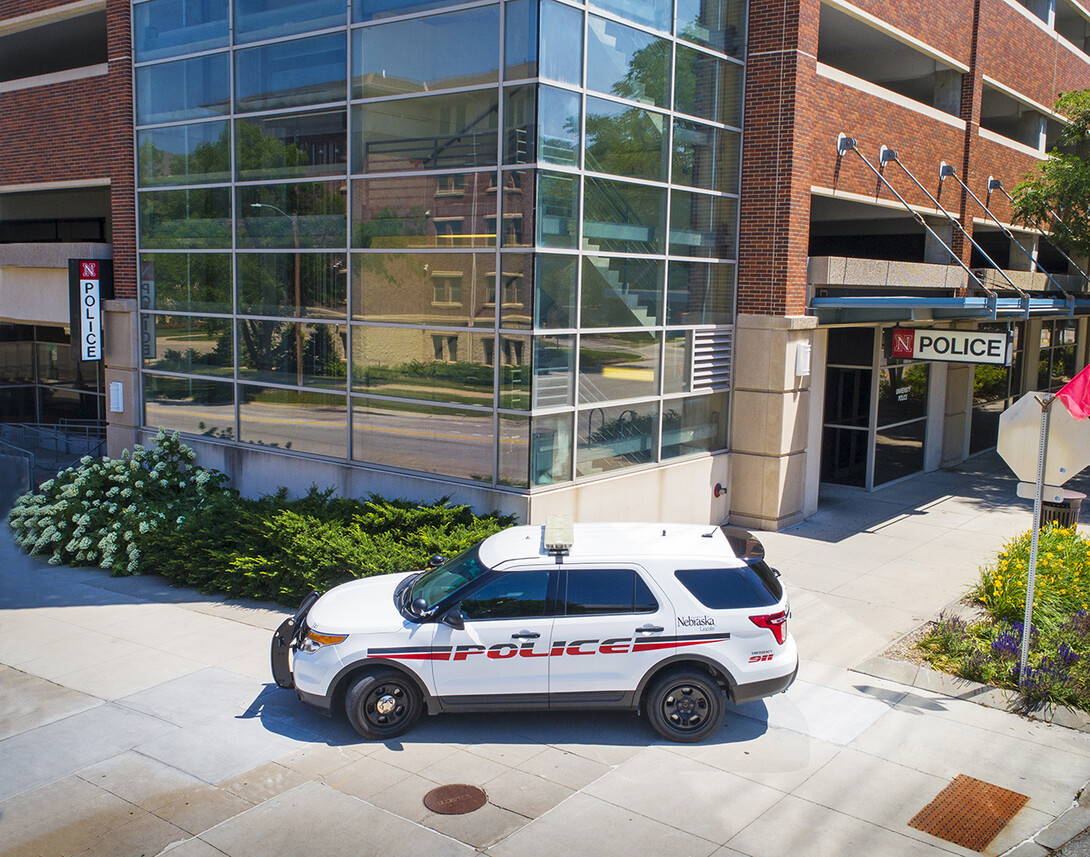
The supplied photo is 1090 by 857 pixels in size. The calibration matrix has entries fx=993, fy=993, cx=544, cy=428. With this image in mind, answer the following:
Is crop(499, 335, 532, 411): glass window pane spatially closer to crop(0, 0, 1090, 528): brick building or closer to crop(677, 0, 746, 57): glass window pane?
crop(0, 0, 1090, 528): brick building

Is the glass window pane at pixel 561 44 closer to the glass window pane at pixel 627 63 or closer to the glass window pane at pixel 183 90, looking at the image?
the glass window pane at pixel 627 63

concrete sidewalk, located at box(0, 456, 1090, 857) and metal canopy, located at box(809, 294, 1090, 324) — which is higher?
metal canopy, located at box(809, 294, 1090, 324)

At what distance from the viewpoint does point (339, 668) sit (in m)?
8.26

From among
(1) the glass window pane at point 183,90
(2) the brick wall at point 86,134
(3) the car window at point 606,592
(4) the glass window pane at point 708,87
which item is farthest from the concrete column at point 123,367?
(3) the car window at point 606,592

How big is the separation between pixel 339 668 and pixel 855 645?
19.0 feet

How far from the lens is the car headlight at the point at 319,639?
8.27 meters

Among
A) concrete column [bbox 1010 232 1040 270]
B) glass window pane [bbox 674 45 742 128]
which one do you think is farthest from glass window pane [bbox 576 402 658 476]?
concrete column [bbox 1010 232 1040 270]

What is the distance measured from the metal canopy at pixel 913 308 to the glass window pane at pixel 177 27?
10.5m

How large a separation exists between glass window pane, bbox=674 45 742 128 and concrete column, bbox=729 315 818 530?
320 cm

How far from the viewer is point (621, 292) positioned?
13.7 m

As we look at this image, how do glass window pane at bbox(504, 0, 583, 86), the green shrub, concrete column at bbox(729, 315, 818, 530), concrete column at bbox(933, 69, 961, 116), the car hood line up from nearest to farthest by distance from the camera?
the car hood, the green shrub, glass window pane at bbox(504, 0, 583, 86), concrete column at bbox(729, 315, 818, 530), concrete column at bbox(933, 69, 961, 116)

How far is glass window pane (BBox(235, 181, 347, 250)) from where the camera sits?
14.4 m


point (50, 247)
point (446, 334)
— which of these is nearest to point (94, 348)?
point (50, 247)

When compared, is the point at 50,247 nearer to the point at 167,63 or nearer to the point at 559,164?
the point at 167,63
